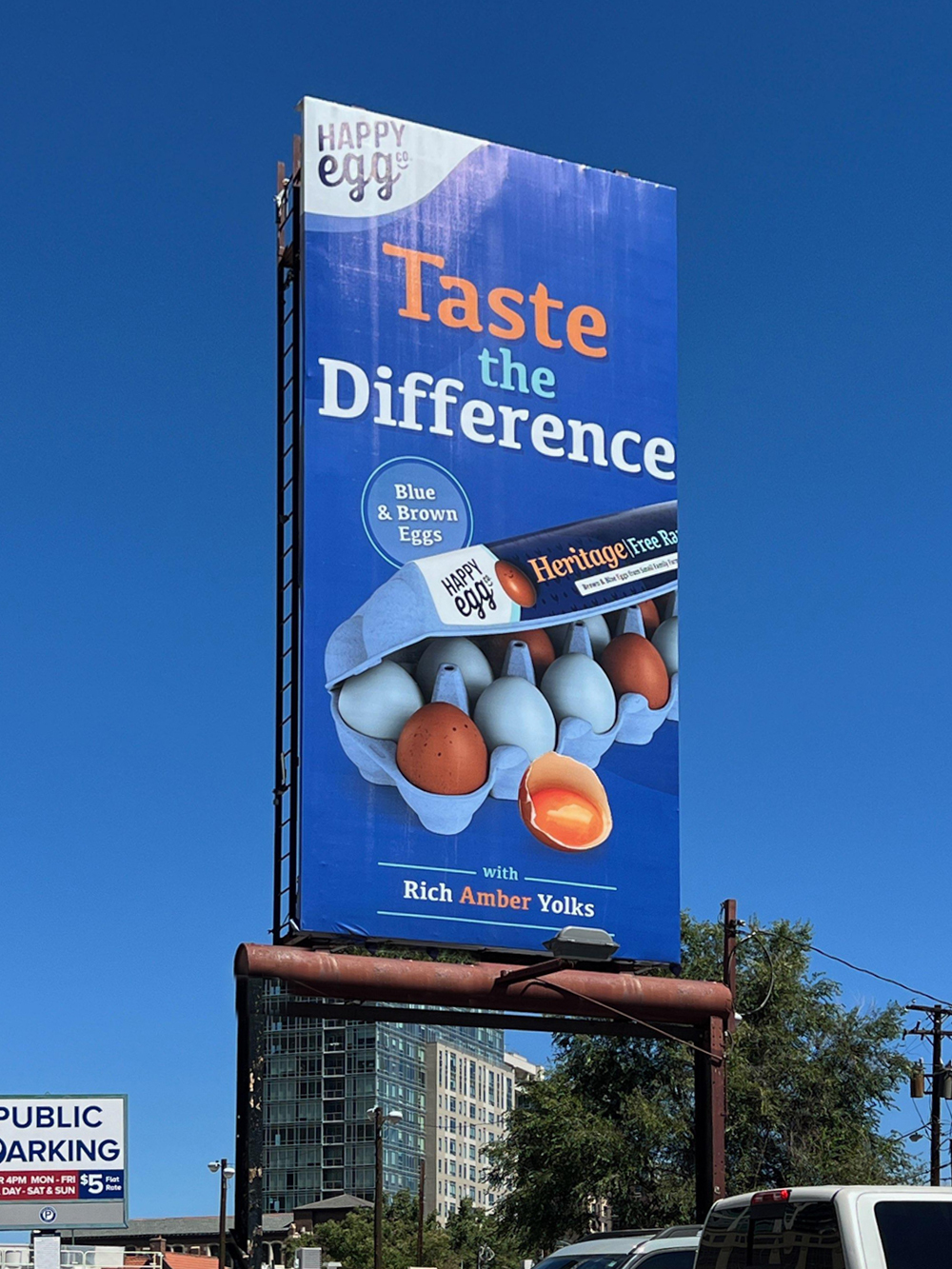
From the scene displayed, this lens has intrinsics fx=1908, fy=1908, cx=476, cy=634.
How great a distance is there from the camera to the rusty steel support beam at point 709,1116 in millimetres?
25875

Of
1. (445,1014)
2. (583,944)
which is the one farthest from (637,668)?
(445,1014)

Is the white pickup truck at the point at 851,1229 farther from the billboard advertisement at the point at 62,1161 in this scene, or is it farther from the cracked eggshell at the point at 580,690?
the billboard advertisement at the point at 62,1161

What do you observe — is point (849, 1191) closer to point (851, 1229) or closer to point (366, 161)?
point (851, 1229)

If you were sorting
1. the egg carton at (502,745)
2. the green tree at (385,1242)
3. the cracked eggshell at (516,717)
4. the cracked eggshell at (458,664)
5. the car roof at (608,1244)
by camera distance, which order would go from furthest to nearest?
the green tree at (385,1242)
the cracked eggshell at (516,717)
the cracked eggshell at (458,664)
the egg carton at (502,745)
the car roof at (608,1244)

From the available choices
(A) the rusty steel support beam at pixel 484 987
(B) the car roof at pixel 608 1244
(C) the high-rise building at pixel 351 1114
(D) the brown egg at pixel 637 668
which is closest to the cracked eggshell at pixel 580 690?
(D) the brown egg at pixel 637 668

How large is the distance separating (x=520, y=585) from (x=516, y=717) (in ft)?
6.19

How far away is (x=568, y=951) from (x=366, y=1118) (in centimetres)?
17532

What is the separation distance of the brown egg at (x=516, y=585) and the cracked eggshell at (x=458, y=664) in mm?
967

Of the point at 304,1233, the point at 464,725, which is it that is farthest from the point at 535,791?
the point at 304,1233

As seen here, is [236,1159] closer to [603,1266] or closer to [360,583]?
[603,1266]

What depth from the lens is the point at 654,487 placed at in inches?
1121

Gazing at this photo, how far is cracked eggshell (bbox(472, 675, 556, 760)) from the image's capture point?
26.4m

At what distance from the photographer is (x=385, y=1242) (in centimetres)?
12138

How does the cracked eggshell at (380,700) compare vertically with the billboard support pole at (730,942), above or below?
above
